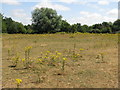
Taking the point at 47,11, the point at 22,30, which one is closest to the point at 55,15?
the point at 47,11

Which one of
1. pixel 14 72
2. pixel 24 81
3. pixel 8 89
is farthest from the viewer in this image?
pixel 14 72

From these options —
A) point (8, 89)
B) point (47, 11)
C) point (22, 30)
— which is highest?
point (47, 11)

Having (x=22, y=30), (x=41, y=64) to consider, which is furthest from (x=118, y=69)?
(x=22, y=30)

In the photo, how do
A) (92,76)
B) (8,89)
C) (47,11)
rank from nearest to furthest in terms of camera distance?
(8,89) → (92,76) → (47,11)

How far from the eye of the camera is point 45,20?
30.7 meters

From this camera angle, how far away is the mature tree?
31.1m

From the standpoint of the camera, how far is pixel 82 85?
3.52m

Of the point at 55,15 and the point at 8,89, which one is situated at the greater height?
the point at 55,15

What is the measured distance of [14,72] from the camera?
4559 mm

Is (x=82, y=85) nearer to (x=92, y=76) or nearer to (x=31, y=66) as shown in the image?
(x=92, y=76)

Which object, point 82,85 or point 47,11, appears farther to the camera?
point 47,11

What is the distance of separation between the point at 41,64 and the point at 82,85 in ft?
6.87

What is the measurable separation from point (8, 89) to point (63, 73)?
1.43m

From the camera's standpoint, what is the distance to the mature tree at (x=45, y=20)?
3108cm
